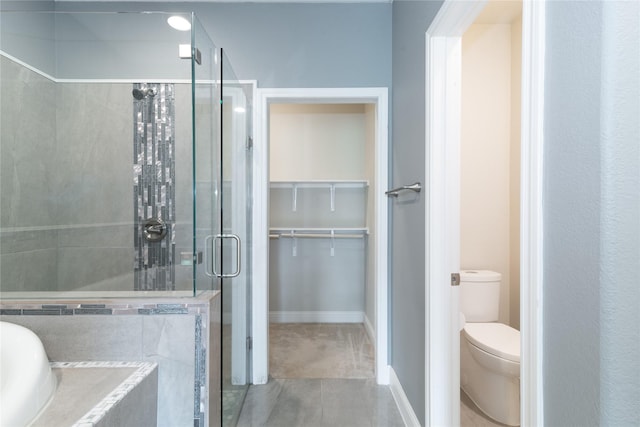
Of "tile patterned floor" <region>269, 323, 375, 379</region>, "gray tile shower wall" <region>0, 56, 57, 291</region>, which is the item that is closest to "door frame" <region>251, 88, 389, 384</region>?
"tile patterned floor" <region>269, 323, 375, 379</region>

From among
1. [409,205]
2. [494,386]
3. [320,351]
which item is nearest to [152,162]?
[409,205]

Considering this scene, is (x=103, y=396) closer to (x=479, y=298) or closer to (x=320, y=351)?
(x=320, y=351)

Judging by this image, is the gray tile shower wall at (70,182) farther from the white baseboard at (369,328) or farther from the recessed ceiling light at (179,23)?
the white baseboard at (369,328)

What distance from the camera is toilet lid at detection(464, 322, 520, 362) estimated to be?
168 centimetres

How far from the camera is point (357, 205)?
3.43 metres

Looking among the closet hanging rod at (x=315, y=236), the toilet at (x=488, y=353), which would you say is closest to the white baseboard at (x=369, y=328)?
the closet hanging rod at (x=315, y=236)

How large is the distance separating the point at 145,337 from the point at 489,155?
244 cm

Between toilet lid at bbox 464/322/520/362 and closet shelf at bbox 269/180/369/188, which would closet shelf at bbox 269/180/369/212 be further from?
toilet lid at bbox 464/322/520/362

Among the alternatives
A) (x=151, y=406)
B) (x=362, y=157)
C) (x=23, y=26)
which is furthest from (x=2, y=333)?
(x=362, y=157)

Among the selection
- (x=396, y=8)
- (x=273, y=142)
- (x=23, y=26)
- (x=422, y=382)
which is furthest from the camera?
(x=273, y=142)

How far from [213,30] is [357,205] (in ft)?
6.76

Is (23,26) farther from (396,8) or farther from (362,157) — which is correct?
(362,157)

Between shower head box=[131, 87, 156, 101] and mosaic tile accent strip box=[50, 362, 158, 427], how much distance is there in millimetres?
1558

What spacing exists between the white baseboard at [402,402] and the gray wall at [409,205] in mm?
41
